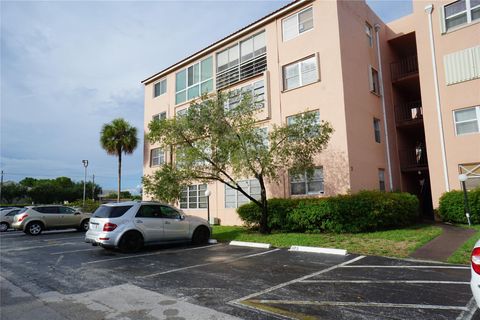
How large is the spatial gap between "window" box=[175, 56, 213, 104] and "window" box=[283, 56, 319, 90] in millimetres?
5554

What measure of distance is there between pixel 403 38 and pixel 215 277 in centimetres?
1821

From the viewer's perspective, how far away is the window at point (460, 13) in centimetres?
1461

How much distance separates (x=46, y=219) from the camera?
18.3 metres

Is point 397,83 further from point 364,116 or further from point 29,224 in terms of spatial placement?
point 29,224

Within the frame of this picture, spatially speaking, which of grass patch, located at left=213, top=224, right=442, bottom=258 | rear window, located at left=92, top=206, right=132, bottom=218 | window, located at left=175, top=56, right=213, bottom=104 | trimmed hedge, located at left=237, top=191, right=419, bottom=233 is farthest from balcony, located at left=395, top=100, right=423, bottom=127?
rear window, located at left=92, top=206, right=132, bottom=218

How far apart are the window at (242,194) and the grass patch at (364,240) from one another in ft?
13.1

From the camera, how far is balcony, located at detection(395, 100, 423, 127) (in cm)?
1755

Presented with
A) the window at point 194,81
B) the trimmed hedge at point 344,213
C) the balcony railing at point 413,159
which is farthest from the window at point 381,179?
the window at point 194,81

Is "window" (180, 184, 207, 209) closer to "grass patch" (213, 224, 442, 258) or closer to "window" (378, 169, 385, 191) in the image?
"grass patch" (213, 224, 442, 258)

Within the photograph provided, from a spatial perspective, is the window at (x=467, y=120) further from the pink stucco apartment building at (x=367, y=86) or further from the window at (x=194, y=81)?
the window at (x=194, y=81)

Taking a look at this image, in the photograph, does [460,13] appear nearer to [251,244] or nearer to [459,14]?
[459,14]

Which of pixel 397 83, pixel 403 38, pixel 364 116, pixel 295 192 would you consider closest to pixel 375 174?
pixel 364 116

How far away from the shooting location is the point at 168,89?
23531 millimetres

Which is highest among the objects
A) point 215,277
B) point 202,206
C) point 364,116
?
point 364,116
